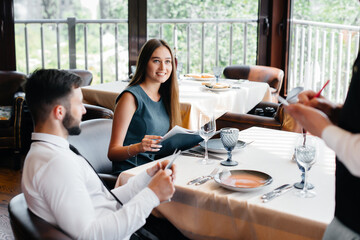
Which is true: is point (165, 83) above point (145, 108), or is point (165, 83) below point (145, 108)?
above

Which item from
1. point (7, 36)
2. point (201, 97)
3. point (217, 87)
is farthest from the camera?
point (7, 36)

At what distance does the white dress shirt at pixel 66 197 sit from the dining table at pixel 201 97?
178cm

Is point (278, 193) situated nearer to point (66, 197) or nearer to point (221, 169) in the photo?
point (221, 169)

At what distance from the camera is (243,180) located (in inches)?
61.9

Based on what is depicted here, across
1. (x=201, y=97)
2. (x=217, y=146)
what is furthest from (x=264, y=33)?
(x=217, y=146)

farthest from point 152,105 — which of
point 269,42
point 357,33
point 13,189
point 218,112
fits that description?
point 357,33

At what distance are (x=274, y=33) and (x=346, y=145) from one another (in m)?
4.46

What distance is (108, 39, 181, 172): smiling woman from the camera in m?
2.10

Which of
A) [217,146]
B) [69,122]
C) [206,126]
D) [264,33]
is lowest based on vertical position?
[217,146]

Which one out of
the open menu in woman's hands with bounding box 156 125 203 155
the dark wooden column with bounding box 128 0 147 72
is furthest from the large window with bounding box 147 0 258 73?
the open menu in woman's hands with bounding box 156 125 203 155

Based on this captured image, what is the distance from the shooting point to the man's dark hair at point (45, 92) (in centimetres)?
133

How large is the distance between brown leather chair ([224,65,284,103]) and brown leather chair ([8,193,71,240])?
327 cm

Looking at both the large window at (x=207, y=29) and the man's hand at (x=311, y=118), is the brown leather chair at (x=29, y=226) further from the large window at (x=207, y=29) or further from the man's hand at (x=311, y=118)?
the large window at (x=207, y=29)

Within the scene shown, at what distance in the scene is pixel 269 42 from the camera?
5297 millimetres
